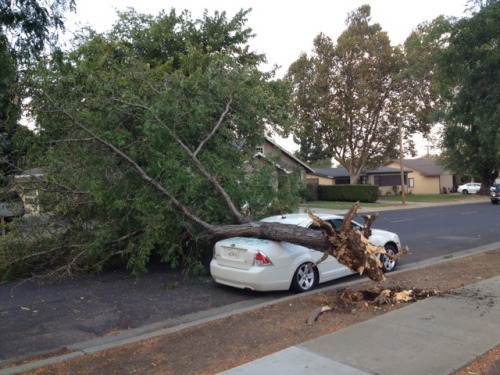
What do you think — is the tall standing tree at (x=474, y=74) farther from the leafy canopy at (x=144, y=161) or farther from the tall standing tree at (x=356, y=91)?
the tall standing tree at (x=356, y=91)

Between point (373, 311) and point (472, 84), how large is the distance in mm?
7191

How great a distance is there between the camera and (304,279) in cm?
752

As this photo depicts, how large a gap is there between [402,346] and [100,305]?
15.1 feet

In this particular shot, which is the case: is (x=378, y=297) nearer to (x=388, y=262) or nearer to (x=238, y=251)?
(x=238, y=251)

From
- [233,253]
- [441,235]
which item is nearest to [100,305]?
[233,253]

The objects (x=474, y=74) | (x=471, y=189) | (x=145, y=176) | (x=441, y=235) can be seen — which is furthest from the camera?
(x=471, y=189)

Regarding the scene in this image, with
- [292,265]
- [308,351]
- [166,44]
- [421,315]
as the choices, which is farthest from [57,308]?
[166,44]

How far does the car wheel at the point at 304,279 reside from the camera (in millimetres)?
7380

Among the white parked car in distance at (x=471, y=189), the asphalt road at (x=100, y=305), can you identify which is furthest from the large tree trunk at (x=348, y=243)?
the white parked car in distance at (x=471, y=189)

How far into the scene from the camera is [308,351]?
4.62m

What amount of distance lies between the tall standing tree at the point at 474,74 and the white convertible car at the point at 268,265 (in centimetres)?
534

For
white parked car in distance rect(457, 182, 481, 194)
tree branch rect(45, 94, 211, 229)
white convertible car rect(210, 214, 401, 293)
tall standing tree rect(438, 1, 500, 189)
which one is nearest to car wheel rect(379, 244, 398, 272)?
white convertible car rect(210, 214, 401, 293)

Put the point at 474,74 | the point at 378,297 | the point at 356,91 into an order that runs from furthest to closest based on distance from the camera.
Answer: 1. the point at 356,91
2. the point at 474,74
3. the point at 378,297

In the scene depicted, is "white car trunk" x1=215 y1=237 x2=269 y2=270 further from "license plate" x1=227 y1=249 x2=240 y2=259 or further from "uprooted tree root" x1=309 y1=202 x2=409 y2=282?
"uprooted tree root" x1=309 y1=202 x2=409 y2=282
